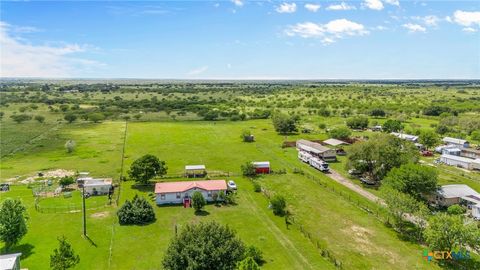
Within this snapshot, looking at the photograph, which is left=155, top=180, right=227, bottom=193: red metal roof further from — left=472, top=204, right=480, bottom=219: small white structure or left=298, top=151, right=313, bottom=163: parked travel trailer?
left=472, top=204, right=480, bottom=219: small white structure

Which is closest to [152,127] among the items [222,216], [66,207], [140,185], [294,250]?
[140,185]

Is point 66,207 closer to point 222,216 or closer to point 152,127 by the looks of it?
point 222,216

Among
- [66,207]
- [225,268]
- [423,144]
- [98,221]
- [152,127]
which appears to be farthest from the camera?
[152,127]

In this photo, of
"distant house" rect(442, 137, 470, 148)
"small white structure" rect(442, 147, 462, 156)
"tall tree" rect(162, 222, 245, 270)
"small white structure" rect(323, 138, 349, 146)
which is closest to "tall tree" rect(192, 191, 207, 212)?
"tall tree" rect(162, 222, 245, 270)

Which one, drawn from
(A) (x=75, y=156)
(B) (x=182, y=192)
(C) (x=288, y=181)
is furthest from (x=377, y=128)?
(A) (x=75, y=156)

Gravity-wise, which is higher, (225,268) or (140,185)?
(225,268)

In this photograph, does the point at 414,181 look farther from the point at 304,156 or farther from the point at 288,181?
the point at 304,156
